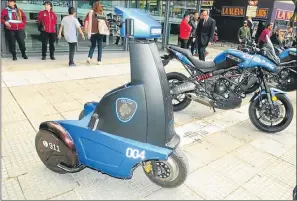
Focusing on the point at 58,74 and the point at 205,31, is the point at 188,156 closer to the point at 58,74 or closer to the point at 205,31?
the point at 58,74

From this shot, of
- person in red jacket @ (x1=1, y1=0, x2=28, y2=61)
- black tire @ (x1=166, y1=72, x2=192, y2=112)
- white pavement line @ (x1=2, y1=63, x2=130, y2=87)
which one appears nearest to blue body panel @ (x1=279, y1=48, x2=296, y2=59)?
black tire @ (x1=166, y1=72, x2=192, y2=112)

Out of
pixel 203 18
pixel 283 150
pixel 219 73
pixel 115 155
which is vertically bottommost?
pixel 283 150

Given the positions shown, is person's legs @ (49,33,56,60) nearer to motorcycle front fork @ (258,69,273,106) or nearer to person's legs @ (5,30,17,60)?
person's legs @ (5,30,17,60)

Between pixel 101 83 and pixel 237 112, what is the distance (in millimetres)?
2821

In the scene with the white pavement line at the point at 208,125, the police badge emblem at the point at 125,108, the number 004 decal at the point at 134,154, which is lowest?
the white pavement line at the point at 208,125

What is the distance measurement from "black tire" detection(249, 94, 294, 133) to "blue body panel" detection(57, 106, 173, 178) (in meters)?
2.27

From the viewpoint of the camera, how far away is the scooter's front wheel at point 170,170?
241 cm

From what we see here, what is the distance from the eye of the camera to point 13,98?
468 cm

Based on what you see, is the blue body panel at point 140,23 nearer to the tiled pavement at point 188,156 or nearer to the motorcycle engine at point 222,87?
the tiled pavement at point 188,156

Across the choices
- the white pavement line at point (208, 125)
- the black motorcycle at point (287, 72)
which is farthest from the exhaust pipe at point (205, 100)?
the black motorcycle at point (287, 72)

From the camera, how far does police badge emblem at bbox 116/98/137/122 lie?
2.22 meters

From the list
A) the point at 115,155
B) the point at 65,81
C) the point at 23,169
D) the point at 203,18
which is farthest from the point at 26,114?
the point at 203,18

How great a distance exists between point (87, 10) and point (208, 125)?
661 centimetres

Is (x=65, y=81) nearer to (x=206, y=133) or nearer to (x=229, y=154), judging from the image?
(x=206, y=133)
